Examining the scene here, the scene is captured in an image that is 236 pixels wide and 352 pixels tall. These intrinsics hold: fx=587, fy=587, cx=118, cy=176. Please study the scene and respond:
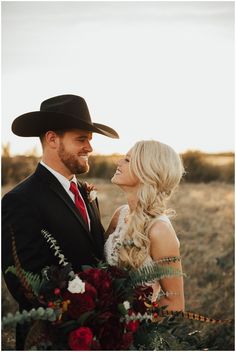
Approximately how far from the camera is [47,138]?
3.60 metres

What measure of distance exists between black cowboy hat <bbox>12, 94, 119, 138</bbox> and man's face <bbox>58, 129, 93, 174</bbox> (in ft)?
0.21

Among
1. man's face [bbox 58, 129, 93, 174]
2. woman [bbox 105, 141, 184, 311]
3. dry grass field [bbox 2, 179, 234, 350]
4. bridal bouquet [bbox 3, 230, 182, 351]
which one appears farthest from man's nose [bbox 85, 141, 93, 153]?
dry grass field [bbox 2, 179, 234, 350]

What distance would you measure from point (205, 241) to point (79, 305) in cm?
905

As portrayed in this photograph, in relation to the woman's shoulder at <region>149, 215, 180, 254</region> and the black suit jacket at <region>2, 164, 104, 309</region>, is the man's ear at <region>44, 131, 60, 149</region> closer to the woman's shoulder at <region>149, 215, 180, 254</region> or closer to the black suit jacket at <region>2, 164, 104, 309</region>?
the black suit jacket at <region>2, 164, 104, 309</region>

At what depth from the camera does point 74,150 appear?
11.6ft

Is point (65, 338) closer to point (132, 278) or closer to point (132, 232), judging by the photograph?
point (132, 278)

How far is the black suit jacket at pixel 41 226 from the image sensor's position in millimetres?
3131

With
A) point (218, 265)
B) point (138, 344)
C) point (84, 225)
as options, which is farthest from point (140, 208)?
point (218, 265)

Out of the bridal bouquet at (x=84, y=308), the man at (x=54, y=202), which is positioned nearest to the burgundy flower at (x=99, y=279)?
the bridal bouquet at (x=84, y=308)

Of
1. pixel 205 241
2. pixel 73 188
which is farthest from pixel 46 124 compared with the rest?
pixel 205 241

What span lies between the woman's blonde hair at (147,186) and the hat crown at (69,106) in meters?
0.40

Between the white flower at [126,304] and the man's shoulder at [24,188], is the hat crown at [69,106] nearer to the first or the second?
the man's shoulder at [24,188]

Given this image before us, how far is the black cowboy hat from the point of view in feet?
11.5

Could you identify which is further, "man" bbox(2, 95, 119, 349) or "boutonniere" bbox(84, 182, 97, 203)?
"boutonniere" bbox(84, 182, 97, 203)
